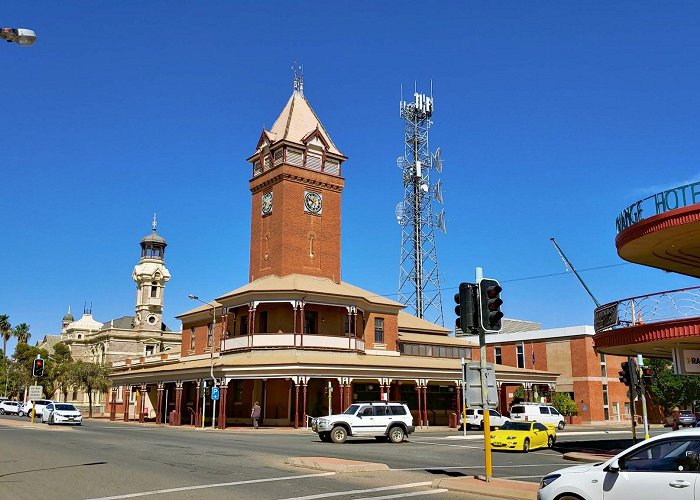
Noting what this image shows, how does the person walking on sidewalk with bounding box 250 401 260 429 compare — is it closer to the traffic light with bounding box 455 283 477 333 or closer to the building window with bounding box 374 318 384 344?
the building window with bounding box 374 318 384 344

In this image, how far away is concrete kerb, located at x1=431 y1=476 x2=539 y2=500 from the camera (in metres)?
12.1

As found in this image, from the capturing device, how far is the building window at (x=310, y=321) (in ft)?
149

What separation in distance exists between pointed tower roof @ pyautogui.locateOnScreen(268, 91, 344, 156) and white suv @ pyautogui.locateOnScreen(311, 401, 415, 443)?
1050 inches

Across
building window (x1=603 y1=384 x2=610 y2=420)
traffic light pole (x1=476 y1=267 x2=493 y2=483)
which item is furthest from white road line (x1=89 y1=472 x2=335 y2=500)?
building window (x1=603 y1=384 x2=610 y2=420)

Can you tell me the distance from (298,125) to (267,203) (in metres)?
6.68

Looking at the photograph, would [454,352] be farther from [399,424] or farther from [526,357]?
[399,424]

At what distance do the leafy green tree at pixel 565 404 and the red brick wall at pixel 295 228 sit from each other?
2241 centimetres

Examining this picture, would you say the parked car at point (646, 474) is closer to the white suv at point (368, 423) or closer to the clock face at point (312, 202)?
the white suv at point (368, 423)

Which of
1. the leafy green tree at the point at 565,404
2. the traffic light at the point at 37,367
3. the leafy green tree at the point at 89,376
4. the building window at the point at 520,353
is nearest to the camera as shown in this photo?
the traffic light at the point at 37,367

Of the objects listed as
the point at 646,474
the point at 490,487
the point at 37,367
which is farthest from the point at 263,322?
the point at 646,474

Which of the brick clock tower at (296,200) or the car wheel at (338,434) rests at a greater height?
the brick clock tower at (296,200)

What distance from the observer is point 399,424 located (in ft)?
94.8

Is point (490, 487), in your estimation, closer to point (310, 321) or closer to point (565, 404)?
point (310, 321)

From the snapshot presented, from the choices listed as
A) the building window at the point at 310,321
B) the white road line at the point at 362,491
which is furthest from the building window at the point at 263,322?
the white road line at the point at 362,491
